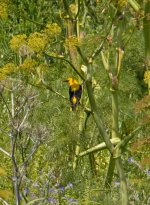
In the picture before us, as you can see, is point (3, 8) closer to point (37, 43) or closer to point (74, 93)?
point (37, 43)

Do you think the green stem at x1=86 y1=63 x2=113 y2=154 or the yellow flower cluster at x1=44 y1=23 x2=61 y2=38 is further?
the green stem at x1=86 y1=63 x2=113 y2=154

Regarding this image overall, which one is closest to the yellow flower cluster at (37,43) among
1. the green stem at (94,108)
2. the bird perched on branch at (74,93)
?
the green stem at (94,108)

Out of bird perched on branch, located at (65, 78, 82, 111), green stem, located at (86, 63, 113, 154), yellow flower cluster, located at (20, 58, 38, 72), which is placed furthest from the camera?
bird perched on branch, located at (65, 78, 82, 111)

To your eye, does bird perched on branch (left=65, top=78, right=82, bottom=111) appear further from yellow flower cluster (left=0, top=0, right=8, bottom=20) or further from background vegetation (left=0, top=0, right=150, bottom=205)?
yellow flower cluster (left=0, top=0, right=8, bottom=20)

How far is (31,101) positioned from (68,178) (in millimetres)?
1924

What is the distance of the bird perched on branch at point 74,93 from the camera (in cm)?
587

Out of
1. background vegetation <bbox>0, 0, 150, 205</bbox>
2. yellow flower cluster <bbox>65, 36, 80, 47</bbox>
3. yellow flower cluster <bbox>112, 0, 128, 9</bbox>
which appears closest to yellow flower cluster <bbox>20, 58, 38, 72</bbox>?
background vegetation <bbox>0, 0, 150, 205</bbox>

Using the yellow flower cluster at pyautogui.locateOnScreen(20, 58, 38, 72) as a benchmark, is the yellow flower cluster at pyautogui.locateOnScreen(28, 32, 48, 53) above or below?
above

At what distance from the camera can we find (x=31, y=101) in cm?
420

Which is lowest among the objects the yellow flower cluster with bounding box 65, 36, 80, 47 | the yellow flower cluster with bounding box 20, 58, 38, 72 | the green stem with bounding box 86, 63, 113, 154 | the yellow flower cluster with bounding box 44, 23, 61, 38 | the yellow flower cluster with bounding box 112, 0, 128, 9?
the green stem with bounding box 86, 63, 113, 154

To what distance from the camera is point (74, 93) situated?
5922 millimetres

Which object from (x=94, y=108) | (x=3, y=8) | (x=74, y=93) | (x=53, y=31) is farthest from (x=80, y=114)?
(x=3, y=8)

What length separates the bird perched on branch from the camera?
5867 mm

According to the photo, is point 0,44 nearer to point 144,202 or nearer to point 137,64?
point 137,64
